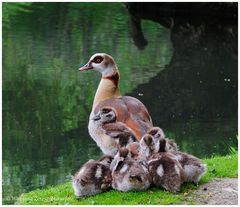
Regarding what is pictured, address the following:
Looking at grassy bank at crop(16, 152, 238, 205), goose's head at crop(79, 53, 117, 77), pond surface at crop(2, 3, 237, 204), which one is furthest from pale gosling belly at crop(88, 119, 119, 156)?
pond surface at crop(2, 3, 237, 204)

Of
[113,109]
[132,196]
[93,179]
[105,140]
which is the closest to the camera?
[132,196]

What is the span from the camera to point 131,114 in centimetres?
866

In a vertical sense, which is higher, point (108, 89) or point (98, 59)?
point (98, 59)

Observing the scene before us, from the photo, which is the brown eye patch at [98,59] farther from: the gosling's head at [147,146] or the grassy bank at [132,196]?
the gosling's head at [147,146]

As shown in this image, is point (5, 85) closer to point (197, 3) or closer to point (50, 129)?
point (50, 129)

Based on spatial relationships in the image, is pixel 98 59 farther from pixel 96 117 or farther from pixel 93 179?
pixel 93 179

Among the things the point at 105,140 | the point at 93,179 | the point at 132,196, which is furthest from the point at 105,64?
the point at 132,196

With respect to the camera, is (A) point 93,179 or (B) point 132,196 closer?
(B) point 132,196

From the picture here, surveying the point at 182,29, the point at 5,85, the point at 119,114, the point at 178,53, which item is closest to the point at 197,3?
the point at 182,29

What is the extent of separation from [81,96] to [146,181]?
444 inches

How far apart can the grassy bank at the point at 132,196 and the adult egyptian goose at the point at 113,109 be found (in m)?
0.78

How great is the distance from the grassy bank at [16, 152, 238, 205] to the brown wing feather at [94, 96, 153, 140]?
0.96 m

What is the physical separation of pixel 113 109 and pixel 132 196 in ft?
4.75

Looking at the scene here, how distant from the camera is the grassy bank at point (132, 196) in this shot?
7445mm
